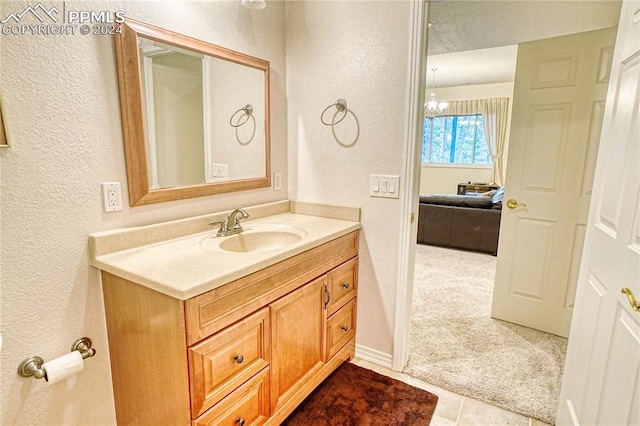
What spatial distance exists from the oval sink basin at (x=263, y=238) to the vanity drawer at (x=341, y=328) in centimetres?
49

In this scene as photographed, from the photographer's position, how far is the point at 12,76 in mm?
1074

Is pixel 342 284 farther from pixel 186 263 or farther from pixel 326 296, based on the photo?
pixel 186 263

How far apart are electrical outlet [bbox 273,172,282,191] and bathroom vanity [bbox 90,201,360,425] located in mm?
425

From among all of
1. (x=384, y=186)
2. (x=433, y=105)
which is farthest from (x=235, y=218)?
(x=433, y=105)

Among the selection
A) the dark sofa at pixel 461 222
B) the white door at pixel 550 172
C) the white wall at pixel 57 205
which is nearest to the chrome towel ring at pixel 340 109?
the white wall at pixel 57 205

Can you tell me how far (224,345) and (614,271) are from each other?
1.35 meters

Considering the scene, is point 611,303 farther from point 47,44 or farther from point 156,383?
point 47,44

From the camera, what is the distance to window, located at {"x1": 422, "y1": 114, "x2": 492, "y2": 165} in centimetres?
708

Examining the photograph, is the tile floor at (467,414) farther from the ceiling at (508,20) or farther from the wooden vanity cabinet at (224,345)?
the ceiling at (508,20)

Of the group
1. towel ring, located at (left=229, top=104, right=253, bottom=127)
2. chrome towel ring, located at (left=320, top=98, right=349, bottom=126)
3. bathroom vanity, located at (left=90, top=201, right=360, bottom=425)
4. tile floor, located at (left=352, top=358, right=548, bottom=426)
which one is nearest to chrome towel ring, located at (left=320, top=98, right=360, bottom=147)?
chrome towel ring, located at (left=320, top=98, right=349, bottom=126)

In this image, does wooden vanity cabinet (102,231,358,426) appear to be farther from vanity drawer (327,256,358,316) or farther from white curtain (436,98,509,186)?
white curtain (436,98,509,186)

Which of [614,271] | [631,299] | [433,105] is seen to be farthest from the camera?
[433,105]

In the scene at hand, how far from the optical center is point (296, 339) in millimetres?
1592

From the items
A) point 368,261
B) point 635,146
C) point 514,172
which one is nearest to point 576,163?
point 514,172
